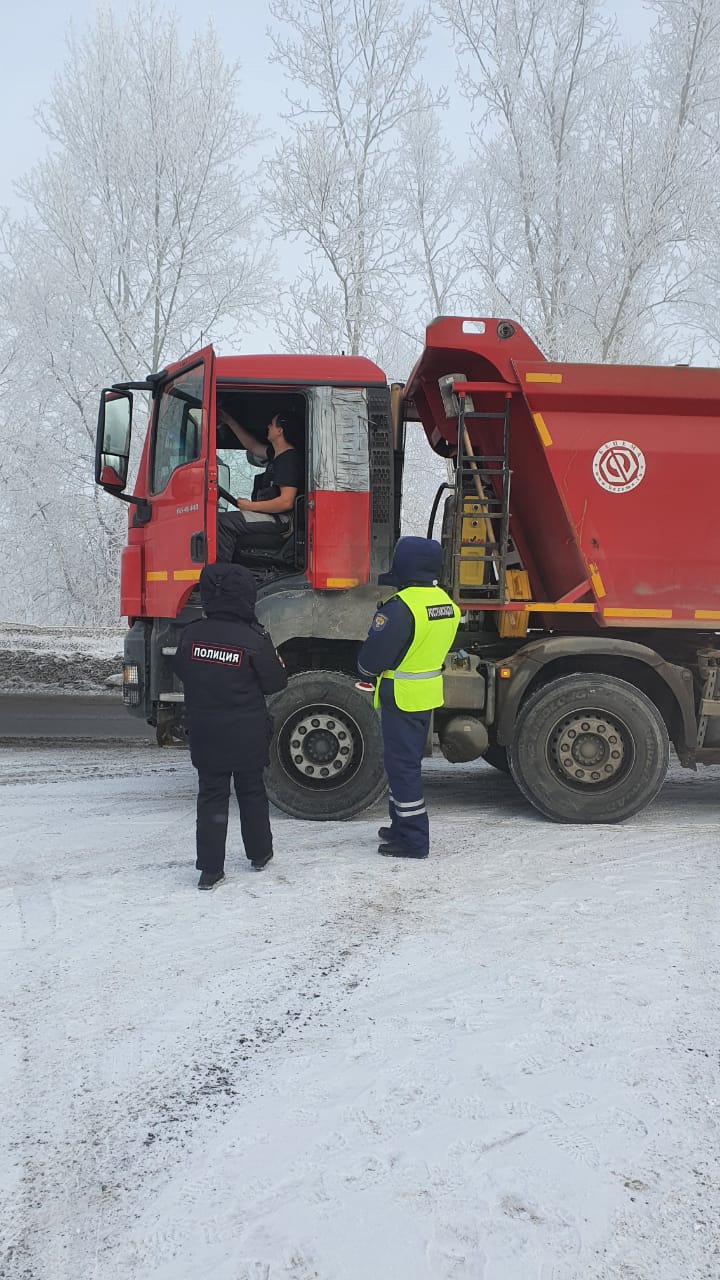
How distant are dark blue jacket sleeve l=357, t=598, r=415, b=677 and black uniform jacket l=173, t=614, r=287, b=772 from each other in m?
0.59

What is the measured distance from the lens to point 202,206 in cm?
1930

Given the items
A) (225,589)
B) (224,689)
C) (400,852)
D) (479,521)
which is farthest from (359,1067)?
(479,521)

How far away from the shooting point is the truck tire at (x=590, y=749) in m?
5.79

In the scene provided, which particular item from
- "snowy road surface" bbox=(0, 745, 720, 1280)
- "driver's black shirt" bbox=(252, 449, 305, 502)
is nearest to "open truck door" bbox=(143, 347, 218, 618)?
"driver's black shirt" bbox=(252, 449, 305, 502)

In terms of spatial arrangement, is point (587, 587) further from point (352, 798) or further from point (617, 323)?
point (617, 323)

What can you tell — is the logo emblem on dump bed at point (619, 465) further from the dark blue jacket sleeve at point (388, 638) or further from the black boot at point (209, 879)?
the black boot at point (209, 879)

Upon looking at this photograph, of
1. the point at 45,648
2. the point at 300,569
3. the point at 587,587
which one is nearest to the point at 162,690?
the point at 300,569

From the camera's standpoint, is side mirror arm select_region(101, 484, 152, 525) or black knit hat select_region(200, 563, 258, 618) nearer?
black knit hat select_region(200, 563, 258, 618)

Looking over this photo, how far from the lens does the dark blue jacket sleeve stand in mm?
4996

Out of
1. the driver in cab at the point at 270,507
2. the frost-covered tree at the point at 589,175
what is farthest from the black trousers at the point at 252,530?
the frost-covered tree at the point at 589,175

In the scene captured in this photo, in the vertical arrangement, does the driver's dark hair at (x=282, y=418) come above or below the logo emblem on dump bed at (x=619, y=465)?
above

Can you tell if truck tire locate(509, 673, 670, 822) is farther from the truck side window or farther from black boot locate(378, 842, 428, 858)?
the truck side window

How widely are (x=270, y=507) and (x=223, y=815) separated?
206cm

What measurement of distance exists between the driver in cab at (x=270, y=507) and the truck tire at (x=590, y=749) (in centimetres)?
183
